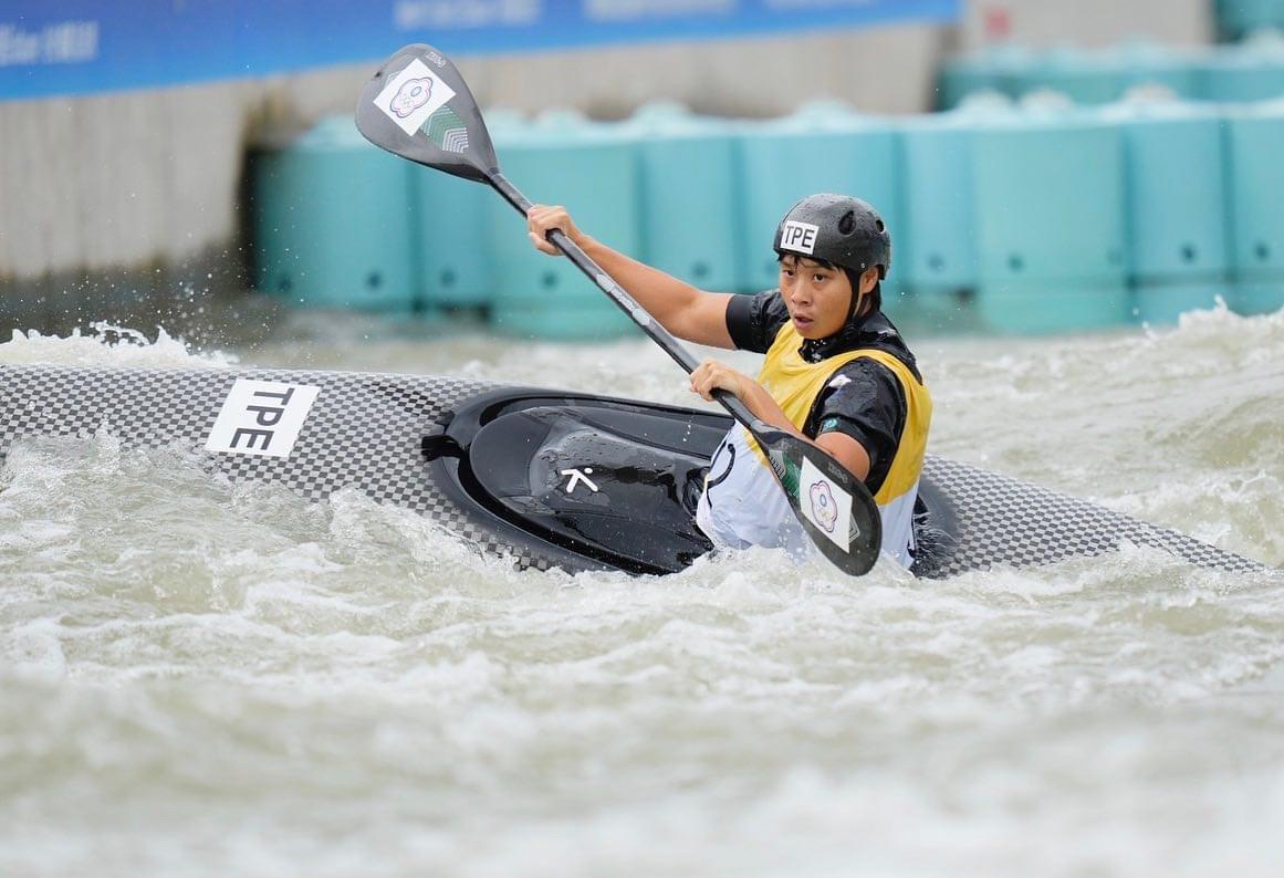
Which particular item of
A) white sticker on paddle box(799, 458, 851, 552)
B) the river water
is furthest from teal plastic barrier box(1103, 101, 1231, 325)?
white sticker on paddle box(799, 458, 851, 552)

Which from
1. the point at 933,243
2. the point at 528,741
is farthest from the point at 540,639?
the point at 933,243

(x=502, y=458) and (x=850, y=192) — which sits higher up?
(x=850, y=192)

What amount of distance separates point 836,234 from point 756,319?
19.2 inches

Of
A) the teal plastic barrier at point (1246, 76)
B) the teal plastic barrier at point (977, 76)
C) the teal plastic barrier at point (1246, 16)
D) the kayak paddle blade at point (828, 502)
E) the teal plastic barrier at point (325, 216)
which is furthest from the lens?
the teal plastic barrier at point (1246, 16)

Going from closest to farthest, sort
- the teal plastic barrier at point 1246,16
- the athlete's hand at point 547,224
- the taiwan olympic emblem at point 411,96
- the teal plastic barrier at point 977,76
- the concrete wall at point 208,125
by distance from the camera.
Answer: the athlete's hand at point 547,224
the taiwan olympic emblem at point 411,96
the concrete wall at point 208,125
the teal plastic barrier at point 977,76
the teal plastic barrier at point 1246,16

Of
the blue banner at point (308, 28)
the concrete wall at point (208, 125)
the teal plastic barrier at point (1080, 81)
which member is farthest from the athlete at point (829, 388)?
the teal plastic barrier at point (1080, 81)

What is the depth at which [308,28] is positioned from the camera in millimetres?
7398

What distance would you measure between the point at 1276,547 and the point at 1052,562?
939mm

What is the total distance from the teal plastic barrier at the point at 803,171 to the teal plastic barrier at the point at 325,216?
4.79ft

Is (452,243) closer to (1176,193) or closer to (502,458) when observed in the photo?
(1176,193)

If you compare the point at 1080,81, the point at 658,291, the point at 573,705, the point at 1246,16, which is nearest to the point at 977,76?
the point at 1080,81

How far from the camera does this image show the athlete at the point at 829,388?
3.43m

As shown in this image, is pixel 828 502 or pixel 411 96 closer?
pixel 828 502

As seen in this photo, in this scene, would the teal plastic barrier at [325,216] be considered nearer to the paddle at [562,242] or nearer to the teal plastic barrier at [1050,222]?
A: the teal plastic barrier at [1050,222]
